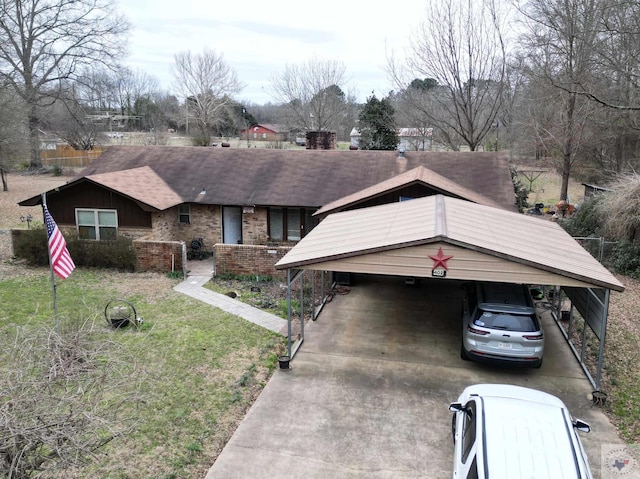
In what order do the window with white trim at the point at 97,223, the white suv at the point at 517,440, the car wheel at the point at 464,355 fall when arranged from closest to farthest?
the white suv at the point at 517,440, the car wheel at the point at 464,355, the window with white trim at the point at 97,223

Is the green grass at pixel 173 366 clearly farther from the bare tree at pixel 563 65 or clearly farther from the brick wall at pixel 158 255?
the bare tree at pixel 563 65

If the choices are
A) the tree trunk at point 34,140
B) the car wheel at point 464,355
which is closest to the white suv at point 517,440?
the car wheel at point 464,355

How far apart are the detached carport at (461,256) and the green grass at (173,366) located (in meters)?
1.42

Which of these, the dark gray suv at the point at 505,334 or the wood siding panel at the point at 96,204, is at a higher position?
the wood siding panel at the point at 96,204

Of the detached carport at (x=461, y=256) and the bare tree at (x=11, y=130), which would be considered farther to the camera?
the bare tree at (x=11, y=130)

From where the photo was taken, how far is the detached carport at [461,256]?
9047 millimetres

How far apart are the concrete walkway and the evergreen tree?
89.7 ft

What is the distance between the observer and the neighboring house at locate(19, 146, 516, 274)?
18156 mm

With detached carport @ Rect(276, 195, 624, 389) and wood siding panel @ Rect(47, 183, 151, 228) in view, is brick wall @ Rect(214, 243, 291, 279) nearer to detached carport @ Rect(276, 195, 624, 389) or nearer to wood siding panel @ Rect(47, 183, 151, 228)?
wood siding panel @ Rect(47, 183, 151, 228)

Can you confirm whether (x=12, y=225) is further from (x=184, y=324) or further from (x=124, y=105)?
(x=124, y=105)

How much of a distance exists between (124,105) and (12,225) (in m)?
67.5

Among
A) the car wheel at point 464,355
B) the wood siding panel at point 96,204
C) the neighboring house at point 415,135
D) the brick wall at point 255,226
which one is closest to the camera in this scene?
the car wheel at point 464,355

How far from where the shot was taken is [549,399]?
7.07 meters

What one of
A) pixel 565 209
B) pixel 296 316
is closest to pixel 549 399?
pixel 296 316
